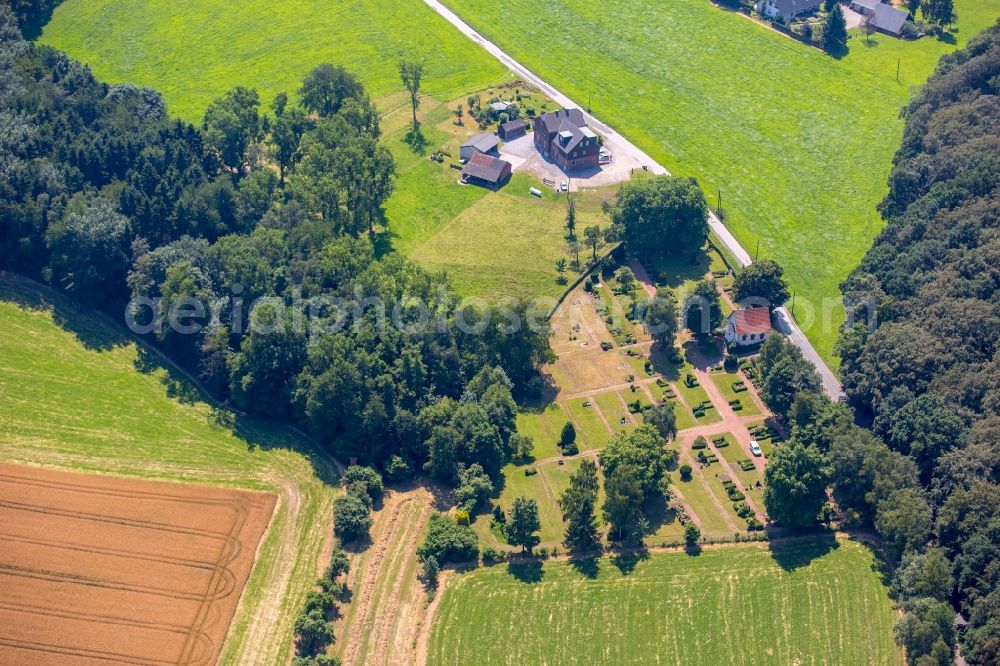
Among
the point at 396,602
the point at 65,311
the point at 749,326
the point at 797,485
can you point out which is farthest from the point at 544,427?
the point at 65,311

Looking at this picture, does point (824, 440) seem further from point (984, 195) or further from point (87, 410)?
point (87, 410)

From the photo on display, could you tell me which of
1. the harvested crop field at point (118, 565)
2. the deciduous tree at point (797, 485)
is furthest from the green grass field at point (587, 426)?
the harvested crop field at point (118, 565)

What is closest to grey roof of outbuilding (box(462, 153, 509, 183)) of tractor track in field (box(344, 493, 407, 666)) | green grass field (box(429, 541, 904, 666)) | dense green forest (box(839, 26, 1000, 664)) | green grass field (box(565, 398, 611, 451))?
green grass field (box(565, 398, 611, 451))

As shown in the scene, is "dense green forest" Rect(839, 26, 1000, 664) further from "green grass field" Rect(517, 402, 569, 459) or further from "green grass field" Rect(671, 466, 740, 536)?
"green grass field" Rect(517, 402, 569, 459)

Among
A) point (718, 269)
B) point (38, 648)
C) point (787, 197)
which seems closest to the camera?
point (38, 648)

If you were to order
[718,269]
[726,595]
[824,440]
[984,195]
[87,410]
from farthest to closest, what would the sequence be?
[718,269] → [984,195] → [87,410] → [824,440] → [726,595]

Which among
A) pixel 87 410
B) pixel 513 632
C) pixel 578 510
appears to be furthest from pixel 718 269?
pixel 87 410

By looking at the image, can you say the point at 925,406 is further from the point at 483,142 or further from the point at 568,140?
the point at 483,142
